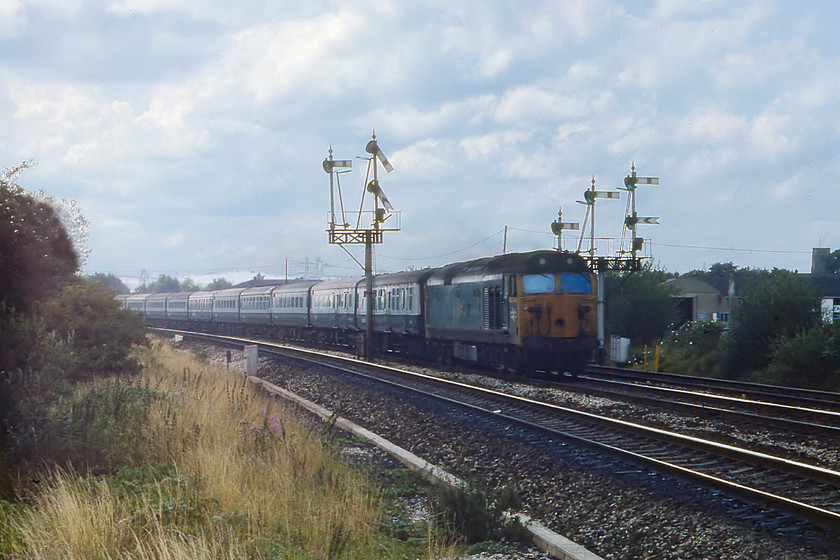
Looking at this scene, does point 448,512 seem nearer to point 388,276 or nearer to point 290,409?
point 290,409

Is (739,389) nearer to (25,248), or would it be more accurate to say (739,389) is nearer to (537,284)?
(537,284)

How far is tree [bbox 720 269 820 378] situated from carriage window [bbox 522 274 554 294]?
8349 mm

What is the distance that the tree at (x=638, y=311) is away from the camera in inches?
1599

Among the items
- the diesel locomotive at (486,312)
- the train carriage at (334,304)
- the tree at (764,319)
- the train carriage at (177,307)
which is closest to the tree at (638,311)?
the diesel locomotive at (486,312)

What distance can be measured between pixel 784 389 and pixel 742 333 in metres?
7.19

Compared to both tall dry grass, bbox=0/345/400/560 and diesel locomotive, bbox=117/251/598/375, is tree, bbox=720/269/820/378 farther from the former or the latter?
tall dry grass, bbox=0/345/400/560

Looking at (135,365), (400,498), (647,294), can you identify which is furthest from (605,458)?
(647,294)

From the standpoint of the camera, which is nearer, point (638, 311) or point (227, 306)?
point (638, 311)

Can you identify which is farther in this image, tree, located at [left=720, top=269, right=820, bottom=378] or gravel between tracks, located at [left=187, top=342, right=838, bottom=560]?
tree, located at [left=720, top=269, right=820, bottom=378]

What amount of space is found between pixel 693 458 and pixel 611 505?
2.51 meters

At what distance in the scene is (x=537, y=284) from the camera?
65.6 ft

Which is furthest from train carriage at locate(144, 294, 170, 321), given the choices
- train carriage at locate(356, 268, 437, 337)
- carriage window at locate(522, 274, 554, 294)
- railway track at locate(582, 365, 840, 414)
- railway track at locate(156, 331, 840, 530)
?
railway track at locate(156, 331, 840, 530)

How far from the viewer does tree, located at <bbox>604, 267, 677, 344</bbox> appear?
40.6 metres

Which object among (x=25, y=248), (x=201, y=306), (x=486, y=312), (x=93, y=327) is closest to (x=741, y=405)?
(x=486, y=312)
